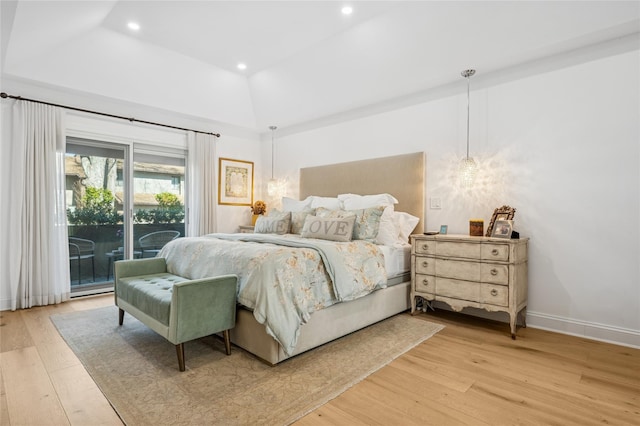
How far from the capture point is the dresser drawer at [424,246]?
325 cm

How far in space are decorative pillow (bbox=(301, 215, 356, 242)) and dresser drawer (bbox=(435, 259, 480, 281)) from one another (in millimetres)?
900

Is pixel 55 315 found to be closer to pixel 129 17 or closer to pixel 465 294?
pixel 129 17

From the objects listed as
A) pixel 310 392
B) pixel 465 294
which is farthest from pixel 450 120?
pixel 310 392

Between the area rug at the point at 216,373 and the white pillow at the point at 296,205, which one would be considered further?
the white pillow at the point at 296,205

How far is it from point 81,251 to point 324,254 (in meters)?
3.46

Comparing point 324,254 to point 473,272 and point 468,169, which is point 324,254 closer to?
point 473,272

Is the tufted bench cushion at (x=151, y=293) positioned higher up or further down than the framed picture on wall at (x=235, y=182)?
further down

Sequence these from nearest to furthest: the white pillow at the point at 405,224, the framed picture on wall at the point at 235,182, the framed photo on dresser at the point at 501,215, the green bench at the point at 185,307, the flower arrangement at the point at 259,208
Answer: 1. the green bench at the point at 185,307
2. the framed photo on dresser at the point at 501,215
3. the white pillow at the point at 405,224
4. the framed picture on wall at the point at 235,182
5. the flower arrangement at the point at 259,208

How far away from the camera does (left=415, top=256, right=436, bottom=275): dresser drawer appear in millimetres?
3249

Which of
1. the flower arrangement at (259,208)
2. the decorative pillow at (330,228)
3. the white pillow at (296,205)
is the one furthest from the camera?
the flower arrangement at (259,208)

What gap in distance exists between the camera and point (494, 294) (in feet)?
9.47

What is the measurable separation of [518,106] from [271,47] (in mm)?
2761

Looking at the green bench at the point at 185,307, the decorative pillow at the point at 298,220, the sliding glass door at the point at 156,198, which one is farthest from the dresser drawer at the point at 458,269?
the sliding glass door at the point at 156,198

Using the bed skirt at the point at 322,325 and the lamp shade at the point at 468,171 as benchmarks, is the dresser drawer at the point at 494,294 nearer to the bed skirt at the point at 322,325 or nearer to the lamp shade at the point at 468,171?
the bed skirt at the point at 322,325
